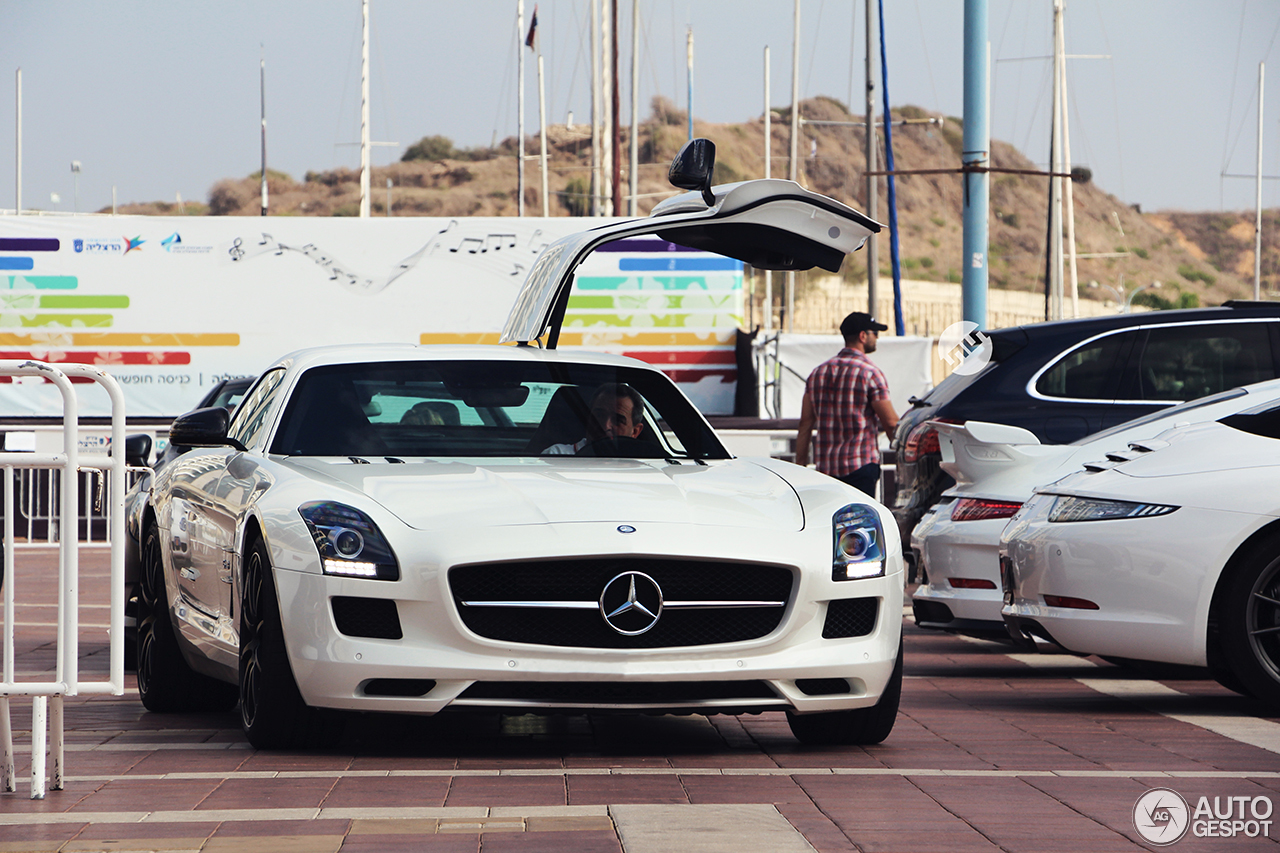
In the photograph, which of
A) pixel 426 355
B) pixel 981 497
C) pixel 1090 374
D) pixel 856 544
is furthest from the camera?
pixel 1090 374

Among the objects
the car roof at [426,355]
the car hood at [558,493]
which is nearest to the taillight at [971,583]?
the car roof at [426,355]

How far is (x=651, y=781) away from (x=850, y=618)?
940mm

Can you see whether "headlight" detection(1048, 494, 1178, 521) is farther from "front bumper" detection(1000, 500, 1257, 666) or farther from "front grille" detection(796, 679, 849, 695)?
"front grille" detection(796, 679, 849, 695)

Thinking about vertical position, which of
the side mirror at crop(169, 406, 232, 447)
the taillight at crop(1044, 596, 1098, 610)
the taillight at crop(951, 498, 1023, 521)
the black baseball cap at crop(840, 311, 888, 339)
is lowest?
the taillight at crop(1044, 596, 1098, 610)

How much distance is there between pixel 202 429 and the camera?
6.14 meters

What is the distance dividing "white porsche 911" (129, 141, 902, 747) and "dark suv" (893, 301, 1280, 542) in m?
2.98

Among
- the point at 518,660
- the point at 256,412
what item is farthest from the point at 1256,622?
the point at 256,412

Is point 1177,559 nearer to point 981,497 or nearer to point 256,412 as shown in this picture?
point 981,497

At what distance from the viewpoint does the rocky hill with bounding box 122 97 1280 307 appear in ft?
357

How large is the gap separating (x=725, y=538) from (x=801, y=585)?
28 cm

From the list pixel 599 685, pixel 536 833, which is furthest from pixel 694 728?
pixel 536 833

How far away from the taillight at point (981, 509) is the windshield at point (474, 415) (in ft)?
6.28

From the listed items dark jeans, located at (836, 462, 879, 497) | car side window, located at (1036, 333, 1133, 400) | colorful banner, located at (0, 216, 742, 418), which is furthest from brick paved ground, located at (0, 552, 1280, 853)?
colorful banner, located at (0, 216, 742, 418)

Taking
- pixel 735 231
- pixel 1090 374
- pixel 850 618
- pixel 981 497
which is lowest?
pixel 850 618
